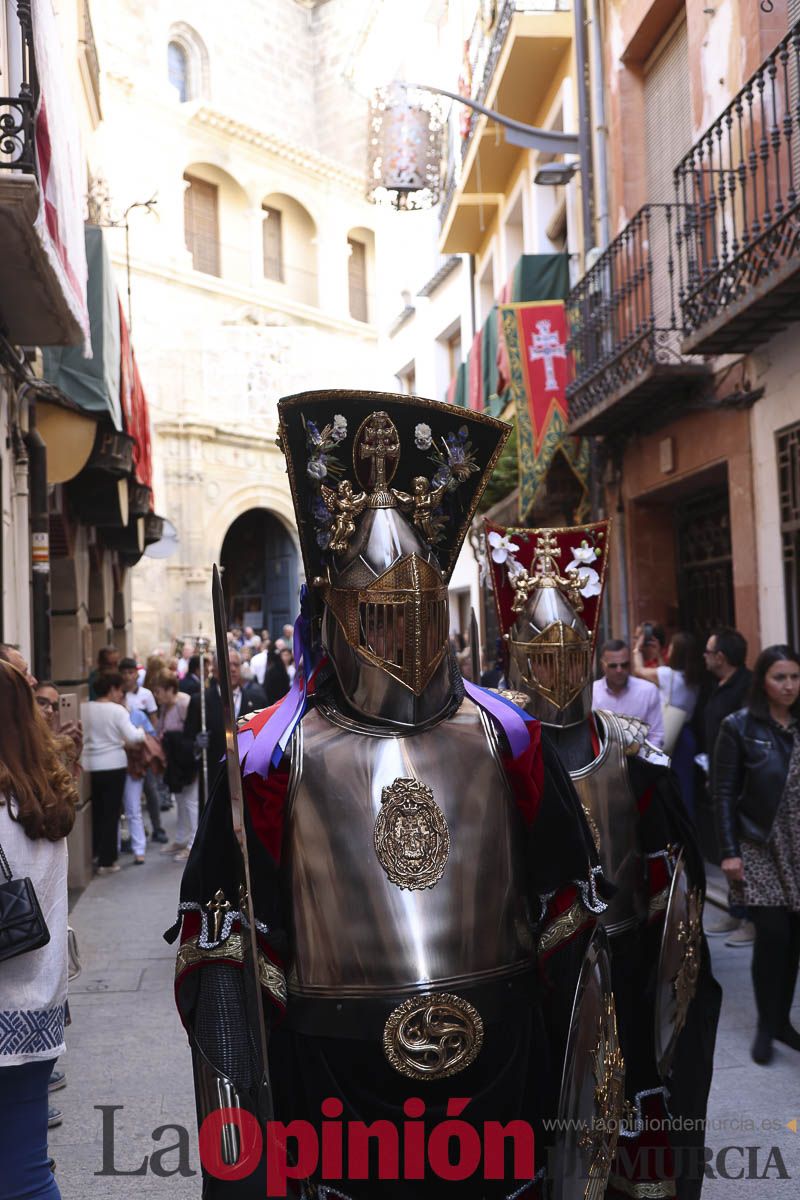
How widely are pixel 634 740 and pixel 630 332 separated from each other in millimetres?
6910

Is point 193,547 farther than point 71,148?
Yes

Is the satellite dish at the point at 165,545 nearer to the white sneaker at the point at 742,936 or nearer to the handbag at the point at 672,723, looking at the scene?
the handbag at the point at 672,723

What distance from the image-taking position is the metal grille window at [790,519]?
26.5 feet

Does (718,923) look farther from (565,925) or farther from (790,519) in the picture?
(565,925)

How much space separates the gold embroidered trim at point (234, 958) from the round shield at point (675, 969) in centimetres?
138

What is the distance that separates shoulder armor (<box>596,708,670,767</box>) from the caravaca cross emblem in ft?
27.5

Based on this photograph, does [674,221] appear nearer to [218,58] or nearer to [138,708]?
[138,708]

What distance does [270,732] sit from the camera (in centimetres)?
282

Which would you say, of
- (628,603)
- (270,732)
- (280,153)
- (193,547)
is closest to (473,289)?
(628,603)

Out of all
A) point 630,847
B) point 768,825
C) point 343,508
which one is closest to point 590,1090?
point 630,847

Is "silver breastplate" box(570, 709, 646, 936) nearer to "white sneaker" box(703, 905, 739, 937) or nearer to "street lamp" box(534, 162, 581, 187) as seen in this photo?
"white sneaker" box(703, 905, 739, 937)

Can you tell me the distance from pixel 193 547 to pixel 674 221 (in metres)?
19.4

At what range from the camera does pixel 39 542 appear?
914cm

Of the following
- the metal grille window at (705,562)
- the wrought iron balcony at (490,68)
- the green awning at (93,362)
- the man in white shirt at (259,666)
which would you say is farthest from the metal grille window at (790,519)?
the man in white shirt at (259,666)
